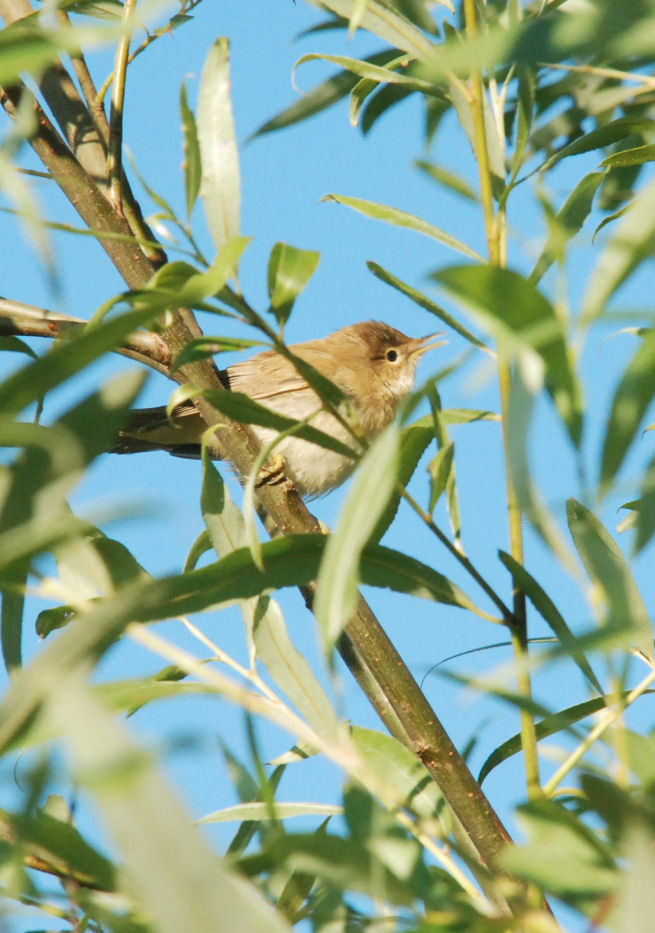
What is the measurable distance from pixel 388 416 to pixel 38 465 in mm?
4581

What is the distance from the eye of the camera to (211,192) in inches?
51.9

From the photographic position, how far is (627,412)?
1.11 m

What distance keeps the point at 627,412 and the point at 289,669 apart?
0.69 m

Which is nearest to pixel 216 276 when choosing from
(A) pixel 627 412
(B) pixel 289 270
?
(B) pixel 289 270

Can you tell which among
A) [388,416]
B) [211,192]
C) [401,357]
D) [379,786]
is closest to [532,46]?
[211,192]

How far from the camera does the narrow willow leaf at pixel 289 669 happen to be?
155 cm

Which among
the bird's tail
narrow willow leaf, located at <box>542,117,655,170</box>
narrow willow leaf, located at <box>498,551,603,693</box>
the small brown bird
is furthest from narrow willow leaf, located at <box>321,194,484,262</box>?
the bird's tail

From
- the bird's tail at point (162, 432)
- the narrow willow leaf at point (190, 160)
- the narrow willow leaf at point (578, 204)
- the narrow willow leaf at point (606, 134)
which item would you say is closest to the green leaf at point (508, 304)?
the narrow willow leaf at point (190, 160)

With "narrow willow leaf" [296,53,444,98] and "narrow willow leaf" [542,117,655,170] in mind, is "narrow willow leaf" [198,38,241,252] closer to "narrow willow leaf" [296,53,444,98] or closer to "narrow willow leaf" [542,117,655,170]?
"narrow willow leaf" [296,53,444,98]

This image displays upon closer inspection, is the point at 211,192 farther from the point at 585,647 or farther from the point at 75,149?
the point at 75,149

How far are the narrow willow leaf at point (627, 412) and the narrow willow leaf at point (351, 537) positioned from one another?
21 cm

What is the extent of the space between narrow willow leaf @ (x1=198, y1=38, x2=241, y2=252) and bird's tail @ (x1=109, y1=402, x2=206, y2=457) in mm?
3246

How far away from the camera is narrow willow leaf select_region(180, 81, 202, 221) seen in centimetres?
118

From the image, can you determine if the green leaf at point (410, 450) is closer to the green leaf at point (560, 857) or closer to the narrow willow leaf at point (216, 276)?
the narrow willow leaf at point (216, 276)
